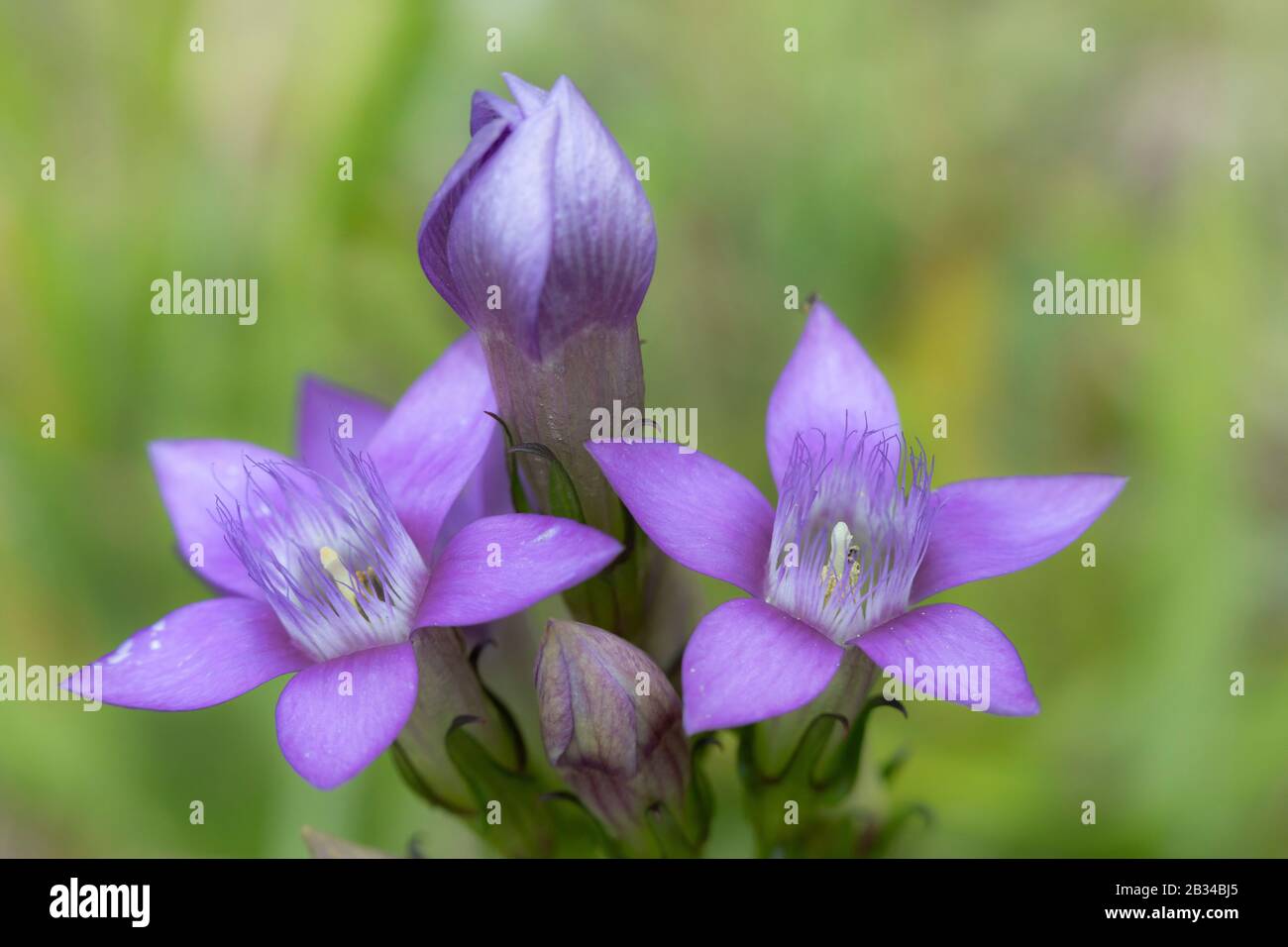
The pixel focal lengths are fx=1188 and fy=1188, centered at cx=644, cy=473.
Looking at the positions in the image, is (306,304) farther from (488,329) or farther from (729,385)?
(488,329)

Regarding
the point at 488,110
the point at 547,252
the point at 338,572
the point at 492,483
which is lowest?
the point at 338,572

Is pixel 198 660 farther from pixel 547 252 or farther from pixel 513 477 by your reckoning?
pixel 547 252

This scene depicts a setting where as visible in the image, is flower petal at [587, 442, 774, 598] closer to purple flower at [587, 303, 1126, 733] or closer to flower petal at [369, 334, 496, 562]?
purple flower at [587, 303, 1126, 733]

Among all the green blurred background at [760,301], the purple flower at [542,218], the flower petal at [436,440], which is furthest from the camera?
the green blurred background at [760,301]

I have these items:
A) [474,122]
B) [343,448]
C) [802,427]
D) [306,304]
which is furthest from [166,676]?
[306,304]

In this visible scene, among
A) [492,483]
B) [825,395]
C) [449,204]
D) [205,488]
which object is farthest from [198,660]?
[825,395]

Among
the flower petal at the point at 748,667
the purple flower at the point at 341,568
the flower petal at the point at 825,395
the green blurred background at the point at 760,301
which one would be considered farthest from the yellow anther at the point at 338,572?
the green blurred background at the point at 760,301

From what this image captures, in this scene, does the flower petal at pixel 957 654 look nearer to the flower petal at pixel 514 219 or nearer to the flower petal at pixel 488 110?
the flower petal at pixel 514 219
